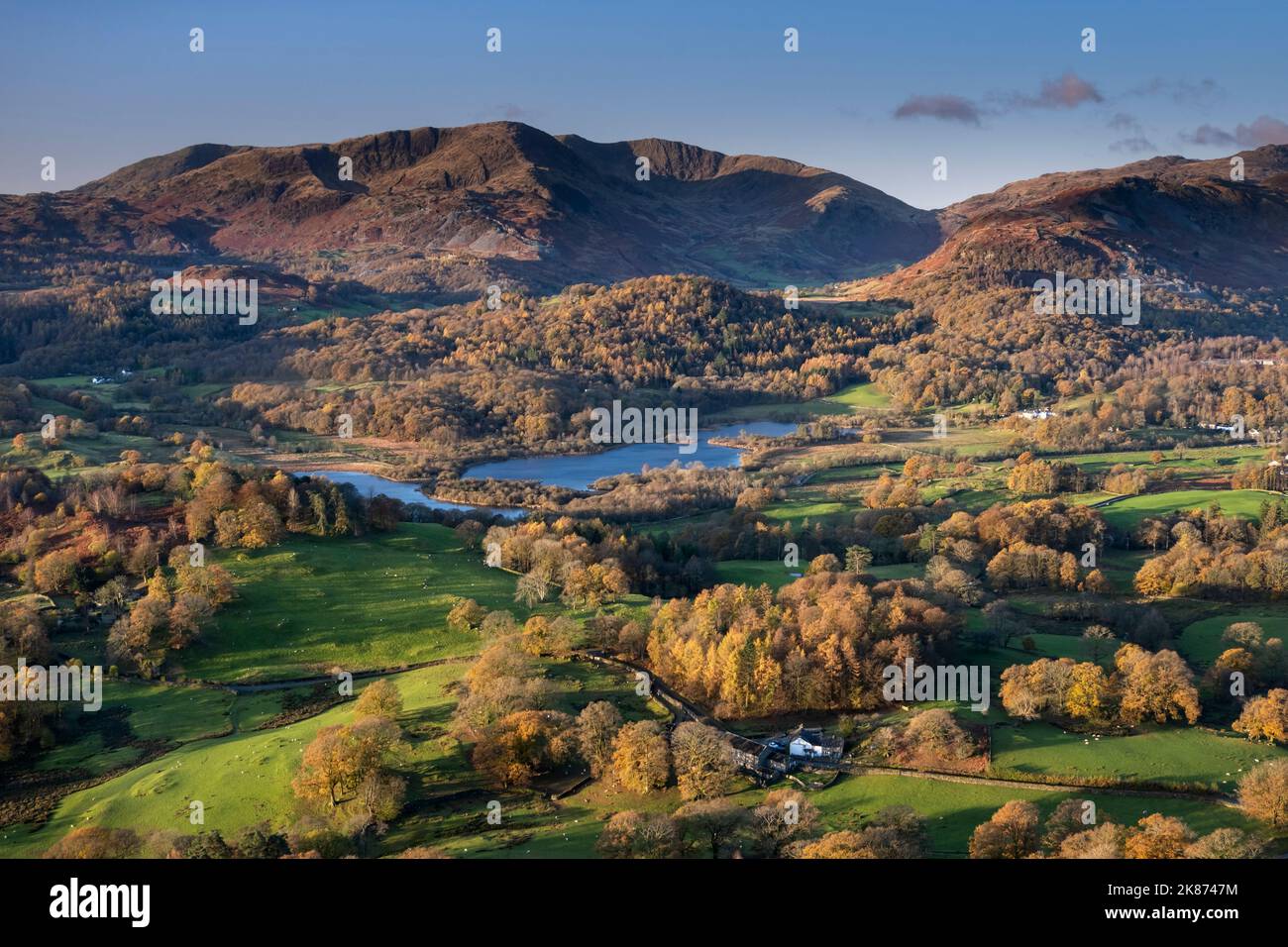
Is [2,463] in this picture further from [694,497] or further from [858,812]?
[858,812]

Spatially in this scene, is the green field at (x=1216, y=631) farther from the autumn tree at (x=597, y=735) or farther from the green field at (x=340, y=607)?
the green field at (x=340, y=607)

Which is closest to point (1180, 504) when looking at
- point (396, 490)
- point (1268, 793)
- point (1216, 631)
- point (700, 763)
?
point (1216, 631)

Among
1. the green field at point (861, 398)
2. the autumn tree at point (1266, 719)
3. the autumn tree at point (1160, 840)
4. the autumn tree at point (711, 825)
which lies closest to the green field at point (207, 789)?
the autumn tree at point (711, 825)

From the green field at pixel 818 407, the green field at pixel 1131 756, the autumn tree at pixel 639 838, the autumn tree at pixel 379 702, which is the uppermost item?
the green field at pixel 818 407

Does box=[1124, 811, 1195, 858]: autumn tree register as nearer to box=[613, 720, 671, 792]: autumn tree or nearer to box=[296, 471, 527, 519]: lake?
box=[613, 720, 671, 792]: autumn tree

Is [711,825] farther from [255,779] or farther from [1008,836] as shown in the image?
[255,779]

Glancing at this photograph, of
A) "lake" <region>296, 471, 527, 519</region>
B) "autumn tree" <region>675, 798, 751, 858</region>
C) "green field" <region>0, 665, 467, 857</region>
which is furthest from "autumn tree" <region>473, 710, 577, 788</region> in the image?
"lake" <region>296, 471, 527, 519</region>

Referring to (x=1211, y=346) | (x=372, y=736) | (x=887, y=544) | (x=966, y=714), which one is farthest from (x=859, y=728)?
(x=1211, y=346)
